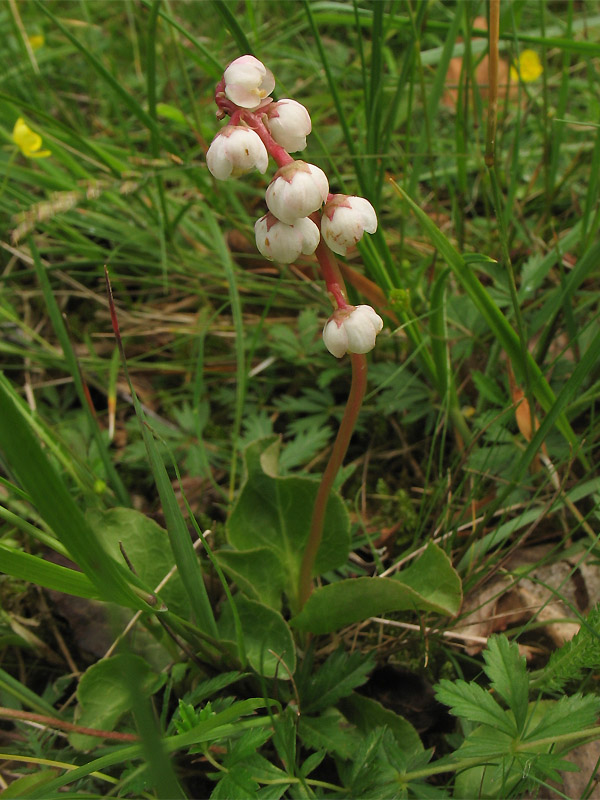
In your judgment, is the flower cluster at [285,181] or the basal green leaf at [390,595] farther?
the basal green leaf at [390,595]

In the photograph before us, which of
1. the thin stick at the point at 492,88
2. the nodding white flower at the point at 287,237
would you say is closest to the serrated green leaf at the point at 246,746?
the nodding white flower at the point at 287,237

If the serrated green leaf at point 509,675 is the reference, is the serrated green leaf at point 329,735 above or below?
below

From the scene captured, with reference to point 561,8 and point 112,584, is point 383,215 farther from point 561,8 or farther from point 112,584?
point 112,584

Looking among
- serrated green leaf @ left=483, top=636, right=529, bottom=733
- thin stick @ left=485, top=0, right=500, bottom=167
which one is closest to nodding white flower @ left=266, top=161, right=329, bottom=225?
thin stick @ left=485, top=0, right=500, bottom=167

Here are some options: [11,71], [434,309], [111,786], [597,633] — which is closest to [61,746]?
[111,786]

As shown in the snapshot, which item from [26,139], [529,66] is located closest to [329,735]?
[26,139]

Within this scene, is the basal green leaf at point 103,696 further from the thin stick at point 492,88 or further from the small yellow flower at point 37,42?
the small yellow flower at point 37,42

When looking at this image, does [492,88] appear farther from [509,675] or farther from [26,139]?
[26,139]

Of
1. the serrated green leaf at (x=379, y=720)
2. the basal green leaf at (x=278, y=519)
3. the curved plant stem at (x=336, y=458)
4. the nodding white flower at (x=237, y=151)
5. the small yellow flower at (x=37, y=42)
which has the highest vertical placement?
the small yellow flower at (x=37, y=42)
